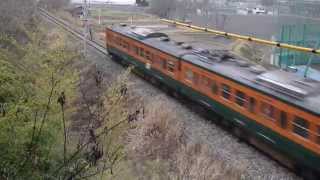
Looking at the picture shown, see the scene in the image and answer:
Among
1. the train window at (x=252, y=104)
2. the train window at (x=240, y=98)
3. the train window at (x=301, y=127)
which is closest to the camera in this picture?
the train window at (x=301, y=127)

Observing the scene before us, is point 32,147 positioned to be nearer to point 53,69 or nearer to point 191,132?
point 53,69

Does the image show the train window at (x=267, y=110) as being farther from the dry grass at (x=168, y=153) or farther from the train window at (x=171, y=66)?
the train window at (x=171, y=66)

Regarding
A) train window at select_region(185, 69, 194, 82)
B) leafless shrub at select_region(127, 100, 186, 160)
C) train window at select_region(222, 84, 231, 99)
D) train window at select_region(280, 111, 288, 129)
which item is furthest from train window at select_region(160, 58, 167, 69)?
train window at select_region(280, 111, 288, 129)

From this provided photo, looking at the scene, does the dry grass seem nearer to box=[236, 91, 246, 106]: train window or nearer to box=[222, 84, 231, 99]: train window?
box=[236, 91, 246, 106]: train window

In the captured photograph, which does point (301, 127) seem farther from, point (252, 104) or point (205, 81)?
point (205, 81)

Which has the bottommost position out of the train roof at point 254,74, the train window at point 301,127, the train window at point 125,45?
the train window at point 301,127

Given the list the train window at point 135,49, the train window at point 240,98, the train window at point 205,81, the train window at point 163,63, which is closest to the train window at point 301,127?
the train window at point 240,98

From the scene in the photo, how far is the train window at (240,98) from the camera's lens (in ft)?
47.6

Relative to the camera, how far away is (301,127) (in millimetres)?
11953

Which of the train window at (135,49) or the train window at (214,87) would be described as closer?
the train window at (214,87)

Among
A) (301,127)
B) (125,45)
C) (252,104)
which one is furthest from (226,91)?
(125,45)

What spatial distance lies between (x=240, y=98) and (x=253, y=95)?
2.48ft

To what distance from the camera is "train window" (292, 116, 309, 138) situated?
11.8 metres

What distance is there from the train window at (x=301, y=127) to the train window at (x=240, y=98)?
8.22 feet
